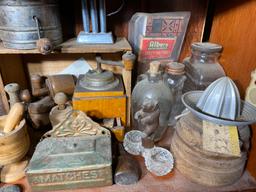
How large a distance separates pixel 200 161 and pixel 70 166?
0.30 metres

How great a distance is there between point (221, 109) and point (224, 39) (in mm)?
308

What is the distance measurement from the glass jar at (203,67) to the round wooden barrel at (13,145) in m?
0.54

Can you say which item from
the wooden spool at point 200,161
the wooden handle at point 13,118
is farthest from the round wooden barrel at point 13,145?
the wooden spool at point 200,161

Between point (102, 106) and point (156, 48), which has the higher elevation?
point (156, 48)

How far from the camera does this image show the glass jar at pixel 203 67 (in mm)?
681

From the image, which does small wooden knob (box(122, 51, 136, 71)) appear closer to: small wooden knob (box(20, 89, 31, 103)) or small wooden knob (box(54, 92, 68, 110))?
small wooden knob (box(54, 92, 68, 110))

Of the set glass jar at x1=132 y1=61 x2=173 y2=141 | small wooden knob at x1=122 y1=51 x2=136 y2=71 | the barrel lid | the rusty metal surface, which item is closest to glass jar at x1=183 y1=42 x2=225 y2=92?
the barrel lid

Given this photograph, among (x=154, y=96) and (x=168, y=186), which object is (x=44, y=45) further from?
(x=168, y=186)

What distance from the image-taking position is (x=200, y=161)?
49 cm

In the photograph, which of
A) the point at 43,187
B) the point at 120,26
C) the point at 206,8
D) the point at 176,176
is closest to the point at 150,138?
the point at 176,176

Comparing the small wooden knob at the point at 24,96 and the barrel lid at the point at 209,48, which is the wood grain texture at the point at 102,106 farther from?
the barrel lid at the point at 209,48

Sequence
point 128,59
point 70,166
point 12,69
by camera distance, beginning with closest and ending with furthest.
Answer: point 70,166 < point 128,59 < point 12,69

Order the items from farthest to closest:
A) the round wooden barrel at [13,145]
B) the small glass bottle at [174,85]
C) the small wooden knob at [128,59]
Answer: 1. the small glass bottle at [174,85]
2. the small wooden knob at [128,59]
3. the round wooden barrel at [13,145]

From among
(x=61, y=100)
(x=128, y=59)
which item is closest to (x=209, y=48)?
(x=128, y=59)
